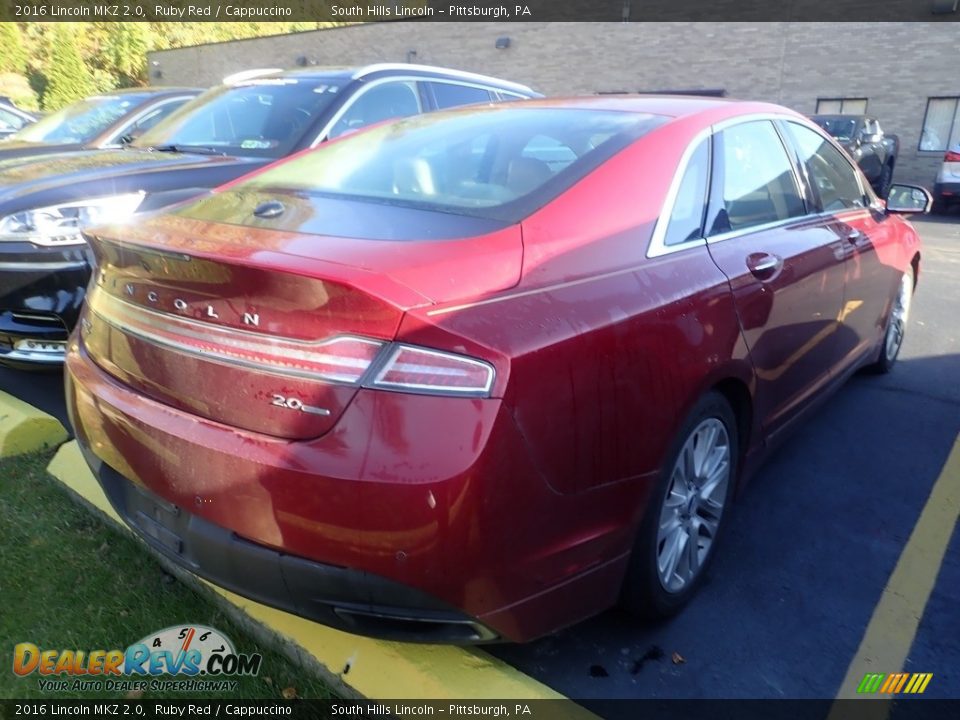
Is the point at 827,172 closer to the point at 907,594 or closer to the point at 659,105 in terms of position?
the point at 659,105

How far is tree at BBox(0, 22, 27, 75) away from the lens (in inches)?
1117

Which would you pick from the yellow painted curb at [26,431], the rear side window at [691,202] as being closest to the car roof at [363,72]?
the yellow painted curb at [26,431]

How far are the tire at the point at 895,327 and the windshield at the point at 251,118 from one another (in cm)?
A: 370

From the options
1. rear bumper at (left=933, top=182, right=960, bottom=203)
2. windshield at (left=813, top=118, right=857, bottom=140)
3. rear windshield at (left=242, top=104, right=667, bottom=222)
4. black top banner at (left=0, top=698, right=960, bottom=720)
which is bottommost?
black top banner at (left=0, top=698, right=960, bottom=720)

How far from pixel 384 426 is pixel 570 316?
0.55 m

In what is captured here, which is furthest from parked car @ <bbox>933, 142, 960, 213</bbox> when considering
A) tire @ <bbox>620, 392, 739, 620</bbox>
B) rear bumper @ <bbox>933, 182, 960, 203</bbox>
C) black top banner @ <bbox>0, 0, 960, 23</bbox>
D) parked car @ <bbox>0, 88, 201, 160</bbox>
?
tire @ <bbox>620, 392, 739, 620</bbox>

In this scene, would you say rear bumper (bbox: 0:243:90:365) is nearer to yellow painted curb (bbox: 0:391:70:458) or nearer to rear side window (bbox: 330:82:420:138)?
yellow painted curb (bbox: 0:391:70:458)

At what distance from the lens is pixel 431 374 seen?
5.32ft

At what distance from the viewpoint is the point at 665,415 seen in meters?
2.10

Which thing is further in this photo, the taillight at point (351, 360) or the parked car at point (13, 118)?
the parked car at point (13, 118)

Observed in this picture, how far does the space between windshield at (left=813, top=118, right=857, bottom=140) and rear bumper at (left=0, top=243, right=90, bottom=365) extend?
1328 cm

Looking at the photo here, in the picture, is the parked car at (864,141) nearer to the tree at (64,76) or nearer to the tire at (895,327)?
the tire at (895,327)

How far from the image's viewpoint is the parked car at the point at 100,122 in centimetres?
596

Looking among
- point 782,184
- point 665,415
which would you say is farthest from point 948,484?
point 665,415
